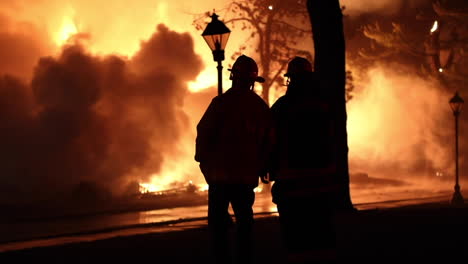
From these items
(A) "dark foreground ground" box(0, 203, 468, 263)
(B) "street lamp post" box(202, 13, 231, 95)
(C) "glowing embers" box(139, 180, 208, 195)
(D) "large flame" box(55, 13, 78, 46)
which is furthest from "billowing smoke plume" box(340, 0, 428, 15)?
(A) "dark foreground ground" box(0, 203, 468, 263)

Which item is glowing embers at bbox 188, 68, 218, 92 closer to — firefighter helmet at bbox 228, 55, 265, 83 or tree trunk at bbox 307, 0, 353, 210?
tree trunk at bbox 307, 0, 353, 210

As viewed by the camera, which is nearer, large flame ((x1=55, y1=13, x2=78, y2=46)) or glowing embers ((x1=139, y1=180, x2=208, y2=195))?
large flame ((x1=55, y1=13, x2=78, y2=46))

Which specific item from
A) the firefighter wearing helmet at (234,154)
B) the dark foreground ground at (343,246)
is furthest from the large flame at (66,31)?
the firefighter wearing helmet at (234,154)

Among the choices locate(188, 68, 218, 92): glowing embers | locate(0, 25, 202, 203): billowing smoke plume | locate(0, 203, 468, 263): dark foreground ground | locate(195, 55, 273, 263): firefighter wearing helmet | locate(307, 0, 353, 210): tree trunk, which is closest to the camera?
locate(195, 55, 273, 263): firefighter wearing helmet

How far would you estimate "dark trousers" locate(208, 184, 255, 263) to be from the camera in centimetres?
673

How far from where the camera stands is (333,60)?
1534 cm

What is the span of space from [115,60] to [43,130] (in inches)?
145

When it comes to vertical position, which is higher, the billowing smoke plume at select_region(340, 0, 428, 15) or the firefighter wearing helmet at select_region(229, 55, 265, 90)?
the billowing smoke plume at select_region(340, 0, 428, 15)

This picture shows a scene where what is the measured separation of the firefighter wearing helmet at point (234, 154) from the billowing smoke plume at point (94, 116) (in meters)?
17.5

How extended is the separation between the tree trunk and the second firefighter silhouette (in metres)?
8.92

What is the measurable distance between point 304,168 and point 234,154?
704mm

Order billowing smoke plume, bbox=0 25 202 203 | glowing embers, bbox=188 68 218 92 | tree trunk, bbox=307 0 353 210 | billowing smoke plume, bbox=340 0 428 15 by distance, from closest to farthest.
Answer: tree trunk, bbox=307 0 353 210
billowing smoke plume, bbox=0 25 202 203
glowing embers, bbox=188 68 218 92
billowing smoke plume, bbox=340 0 428 15

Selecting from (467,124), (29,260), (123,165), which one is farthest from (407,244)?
(467,124)

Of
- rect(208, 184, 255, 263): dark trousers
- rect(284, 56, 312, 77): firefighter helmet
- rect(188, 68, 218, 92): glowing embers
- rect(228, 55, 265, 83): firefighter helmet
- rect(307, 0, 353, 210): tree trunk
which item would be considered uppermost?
rect(188, 68, 218, 92): glowing embers
